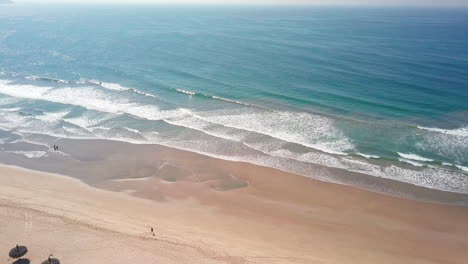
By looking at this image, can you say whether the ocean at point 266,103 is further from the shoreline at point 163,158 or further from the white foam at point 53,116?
the shoreline at point 163,158

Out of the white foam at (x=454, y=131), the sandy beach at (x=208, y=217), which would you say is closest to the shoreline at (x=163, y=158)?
the sandy beach at (x=208, y=217)

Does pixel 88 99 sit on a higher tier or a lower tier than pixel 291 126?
lower

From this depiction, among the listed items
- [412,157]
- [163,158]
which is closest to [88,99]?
[163,158]

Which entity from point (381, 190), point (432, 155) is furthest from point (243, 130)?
point (432, 155)

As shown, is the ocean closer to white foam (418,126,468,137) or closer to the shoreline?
white foam (418,126,468,137)

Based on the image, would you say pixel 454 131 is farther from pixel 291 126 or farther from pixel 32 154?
pixel 32 154
